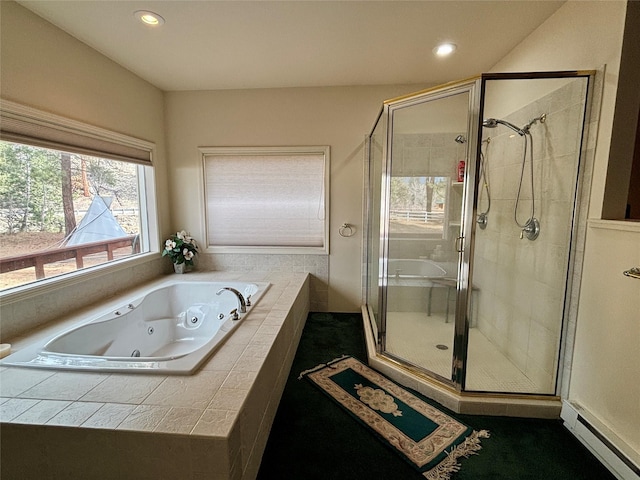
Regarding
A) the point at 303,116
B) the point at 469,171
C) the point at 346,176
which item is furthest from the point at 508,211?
the point at 303,116

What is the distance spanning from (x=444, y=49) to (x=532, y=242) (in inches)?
62.5

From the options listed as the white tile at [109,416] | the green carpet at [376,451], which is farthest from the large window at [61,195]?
the green carpet at [376,451]

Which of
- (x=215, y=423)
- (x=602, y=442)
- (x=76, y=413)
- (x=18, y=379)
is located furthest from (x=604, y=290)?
(x=18, y=379)

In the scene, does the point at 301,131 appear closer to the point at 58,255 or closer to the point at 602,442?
the point at 58,255

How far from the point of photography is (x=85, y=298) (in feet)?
7.30

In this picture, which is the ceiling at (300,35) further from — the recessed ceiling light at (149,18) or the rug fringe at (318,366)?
the rug fringe at (318,366)

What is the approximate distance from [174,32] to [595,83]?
2.57 m

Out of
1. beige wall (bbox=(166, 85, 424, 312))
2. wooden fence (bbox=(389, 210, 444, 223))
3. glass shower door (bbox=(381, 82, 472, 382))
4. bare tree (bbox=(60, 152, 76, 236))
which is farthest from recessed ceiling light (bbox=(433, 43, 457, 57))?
bare tree (bbox=(60, 152, 76, 236))

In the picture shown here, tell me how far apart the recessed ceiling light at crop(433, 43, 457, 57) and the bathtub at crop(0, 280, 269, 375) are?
2386mm

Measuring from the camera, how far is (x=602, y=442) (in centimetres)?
143

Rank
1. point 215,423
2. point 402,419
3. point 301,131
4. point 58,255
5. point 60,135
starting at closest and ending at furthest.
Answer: point 215,423 → point 402,419 → point 60,135 → point 58,255 → point 301,131

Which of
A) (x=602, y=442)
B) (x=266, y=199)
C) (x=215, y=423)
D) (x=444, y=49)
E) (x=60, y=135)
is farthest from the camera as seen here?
(x=266, y=199)

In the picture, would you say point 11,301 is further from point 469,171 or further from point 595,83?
point 595,83

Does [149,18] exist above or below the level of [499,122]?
above
